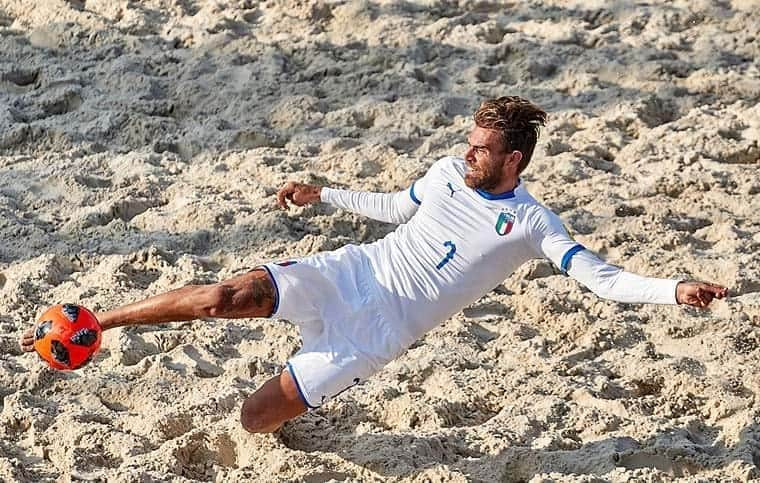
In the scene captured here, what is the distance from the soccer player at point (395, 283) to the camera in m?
3.93

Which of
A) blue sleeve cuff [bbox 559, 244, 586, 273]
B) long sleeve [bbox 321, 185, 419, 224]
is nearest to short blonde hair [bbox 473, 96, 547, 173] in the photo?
blue sleeve cuff [bbox 559, 244, 586, 273]

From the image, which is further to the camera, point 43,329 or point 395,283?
point 395,283

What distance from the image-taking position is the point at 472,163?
4078 mm

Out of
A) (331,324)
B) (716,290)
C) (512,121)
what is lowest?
(331,324)

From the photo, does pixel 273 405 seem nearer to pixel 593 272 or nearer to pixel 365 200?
pixel 365 200

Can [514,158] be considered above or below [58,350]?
above

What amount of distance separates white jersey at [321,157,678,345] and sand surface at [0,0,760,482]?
467 millimetres

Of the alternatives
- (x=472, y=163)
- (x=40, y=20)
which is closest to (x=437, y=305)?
(x=472, y=163)

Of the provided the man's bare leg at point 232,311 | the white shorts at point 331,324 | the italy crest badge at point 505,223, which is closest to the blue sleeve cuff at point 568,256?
the italy crest badge at point 505,223

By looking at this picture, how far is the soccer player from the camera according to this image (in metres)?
3.93

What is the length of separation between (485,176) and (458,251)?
0.26 metres

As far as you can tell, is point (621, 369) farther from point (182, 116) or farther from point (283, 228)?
point (182, 116)

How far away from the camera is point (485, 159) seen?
159 inches

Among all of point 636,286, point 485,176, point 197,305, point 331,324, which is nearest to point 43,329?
point 197,305
